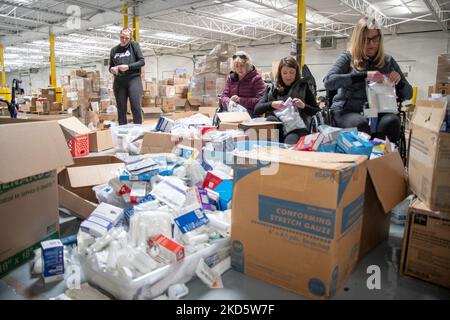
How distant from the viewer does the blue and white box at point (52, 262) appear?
116 centimetres

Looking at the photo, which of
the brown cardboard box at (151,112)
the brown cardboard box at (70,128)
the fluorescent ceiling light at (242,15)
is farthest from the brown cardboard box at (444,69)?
the brown cardboard box at (70,128)

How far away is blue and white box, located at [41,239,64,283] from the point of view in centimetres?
116

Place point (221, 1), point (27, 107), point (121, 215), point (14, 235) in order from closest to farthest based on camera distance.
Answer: point (14, 235) < point (121, 215) < point (221, 1) < point (27, 107)

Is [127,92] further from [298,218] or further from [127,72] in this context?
[298,218]

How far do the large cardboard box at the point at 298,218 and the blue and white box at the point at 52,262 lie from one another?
1.99 feet

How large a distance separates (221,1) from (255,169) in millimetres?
6138

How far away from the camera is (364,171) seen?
1197 mm

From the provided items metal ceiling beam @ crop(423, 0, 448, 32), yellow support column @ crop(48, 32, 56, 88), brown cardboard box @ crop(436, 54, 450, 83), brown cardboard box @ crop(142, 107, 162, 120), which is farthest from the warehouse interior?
yellow support column @ crop(48, 32, 56, 88)

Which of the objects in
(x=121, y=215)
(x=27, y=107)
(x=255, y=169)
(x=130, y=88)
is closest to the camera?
(x=255, y=169)

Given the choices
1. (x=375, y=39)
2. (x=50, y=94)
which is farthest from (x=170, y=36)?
(x=375, y=39)

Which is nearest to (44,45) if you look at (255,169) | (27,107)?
(27,107)

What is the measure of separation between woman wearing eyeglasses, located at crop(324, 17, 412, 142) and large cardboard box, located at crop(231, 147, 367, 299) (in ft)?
3.90

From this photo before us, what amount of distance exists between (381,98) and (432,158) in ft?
3.79
